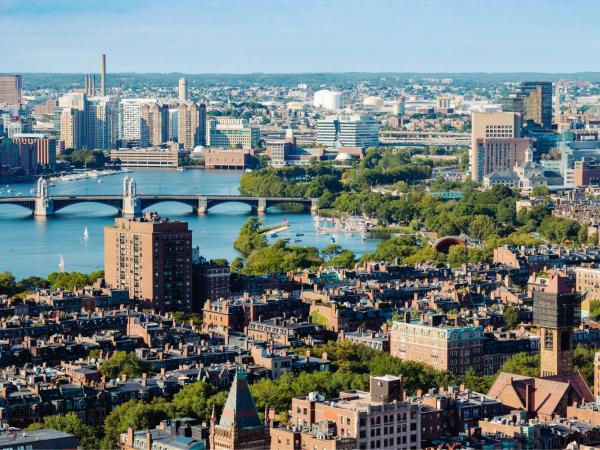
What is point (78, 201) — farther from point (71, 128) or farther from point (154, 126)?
point (154, 126)

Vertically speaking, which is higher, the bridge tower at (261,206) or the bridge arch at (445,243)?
the bridge arch at (445,243)

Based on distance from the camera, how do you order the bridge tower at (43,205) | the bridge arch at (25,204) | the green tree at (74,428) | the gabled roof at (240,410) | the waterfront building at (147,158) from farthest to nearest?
the waterfront building at (147,158)
the bridge arch at (25,204)
the bridge tower at (43,205)
the green tree at (74,428)
the gabled roof at (240,410)

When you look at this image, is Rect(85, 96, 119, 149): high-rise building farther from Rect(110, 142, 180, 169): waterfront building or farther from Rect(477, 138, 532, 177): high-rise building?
Rect(477, 138, 532, 177): high-rise building

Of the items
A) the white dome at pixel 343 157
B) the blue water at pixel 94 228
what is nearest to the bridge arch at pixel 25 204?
the blue water at pixel 94 228

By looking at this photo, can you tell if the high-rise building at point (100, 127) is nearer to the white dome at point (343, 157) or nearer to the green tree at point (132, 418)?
the white dome at point (343, 157)

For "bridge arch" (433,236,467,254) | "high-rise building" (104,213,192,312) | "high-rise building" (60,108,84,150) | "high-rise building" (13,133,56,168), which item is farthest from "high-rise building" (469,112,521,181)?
"high-rise building" (104,213,192,312)

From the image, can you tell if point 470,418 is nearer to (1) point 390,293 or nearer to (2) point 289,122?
(1) point 390,293

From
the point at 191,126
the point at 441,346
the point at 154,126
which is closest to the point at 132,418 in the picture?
the point at 441,346
